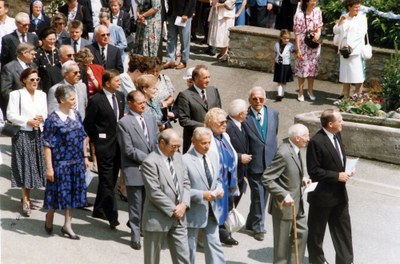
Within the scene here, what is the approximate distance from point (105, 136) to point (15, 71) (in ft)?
5.62

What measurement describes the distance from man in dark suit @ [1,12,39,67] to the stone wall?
499cm

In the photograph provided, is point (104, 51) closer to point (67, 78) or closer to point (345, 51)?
point (67, 78)

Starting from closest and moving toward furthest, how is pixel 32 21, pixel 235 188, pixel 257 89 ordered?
1. pixel 235 188
2. pixel 257 89
3. pixel 32 21

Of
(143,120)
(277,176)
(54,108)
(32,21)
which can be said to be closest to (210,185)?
(277,176)

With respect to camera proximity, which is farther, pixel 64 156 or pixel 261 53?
pixel 261 53

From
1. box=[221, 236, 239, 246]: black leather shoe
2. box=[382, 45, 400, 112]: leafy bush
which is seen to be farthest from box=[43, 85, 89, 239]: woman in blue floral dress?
box=[382, 45, 400, 112]: leafy bush

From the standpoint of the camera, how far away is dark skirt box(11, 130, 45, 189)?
1155 cm

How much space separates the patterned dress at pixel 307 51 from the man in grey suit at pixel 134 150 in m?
6.22

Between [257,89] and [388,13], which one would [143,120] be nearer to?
[257,89]

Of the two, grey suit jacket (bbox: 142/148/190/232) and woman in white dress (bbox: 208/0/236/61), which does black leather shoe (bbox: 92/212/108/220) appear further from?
woman in white dress (bbox: 208/0/236/61)

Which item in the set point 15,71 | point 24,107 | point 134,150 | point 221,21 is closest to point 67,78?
point 24,107

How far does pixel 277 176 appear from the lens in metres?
10.4

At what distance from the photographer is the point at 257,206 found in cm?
1168

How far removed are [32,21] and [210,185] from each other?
7.14 m
